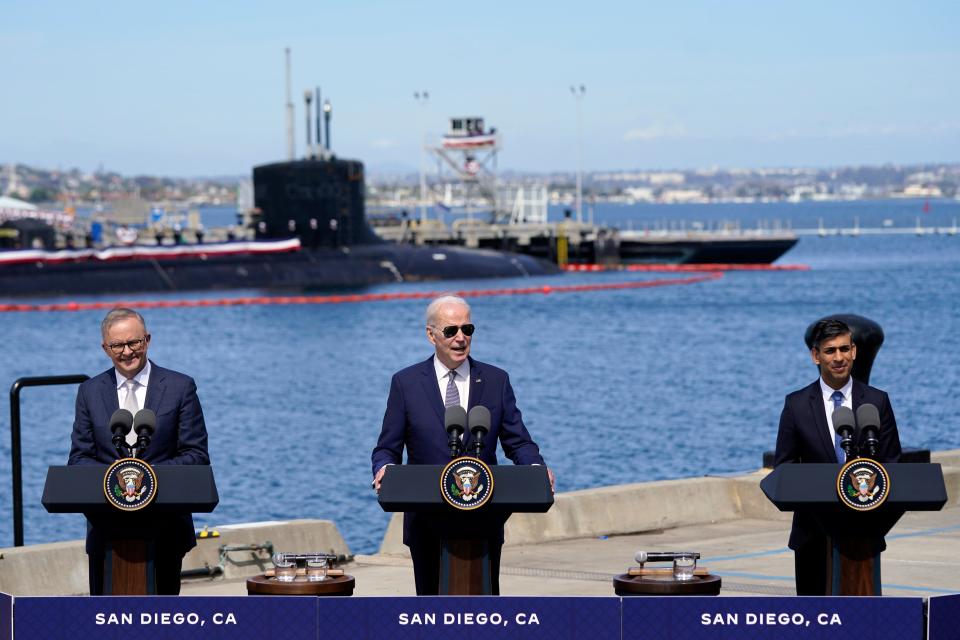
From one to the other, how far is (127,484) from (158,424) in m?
0.68

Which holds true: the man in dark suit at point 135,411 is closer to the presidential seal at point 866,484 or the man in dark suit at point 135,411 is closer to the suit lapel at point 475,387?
the suit lapel at point 475,387

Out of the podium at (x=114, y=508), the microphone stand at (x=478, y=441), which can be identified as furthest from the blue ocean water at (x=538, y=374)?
the microphone stand at (x=478, y=441)

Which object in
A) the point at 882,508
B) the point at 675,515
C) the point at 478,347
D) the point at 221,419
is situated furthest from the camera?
the point at 478,347

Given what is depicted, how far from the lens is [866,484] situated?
6582 millimetres

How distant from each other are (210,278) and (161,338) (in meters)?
10.0

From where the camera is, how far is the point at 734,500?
13234 millimetres

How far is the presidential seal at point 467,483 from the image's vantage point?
6.56 metres

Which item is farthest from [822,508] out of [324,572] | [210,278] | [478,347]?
[210,278]

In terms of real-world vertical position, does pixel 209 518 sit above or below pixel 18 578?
below

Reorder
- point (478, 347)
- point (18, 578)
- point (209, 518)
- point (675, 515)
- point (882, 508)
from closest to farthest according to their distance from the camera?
point (882, 508)
point (18, 578)
point (675, 515)
point (209, 518)
point (478, 347)

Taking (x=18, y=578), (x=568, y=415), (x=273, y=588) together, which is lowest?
(x=568, y=415)
